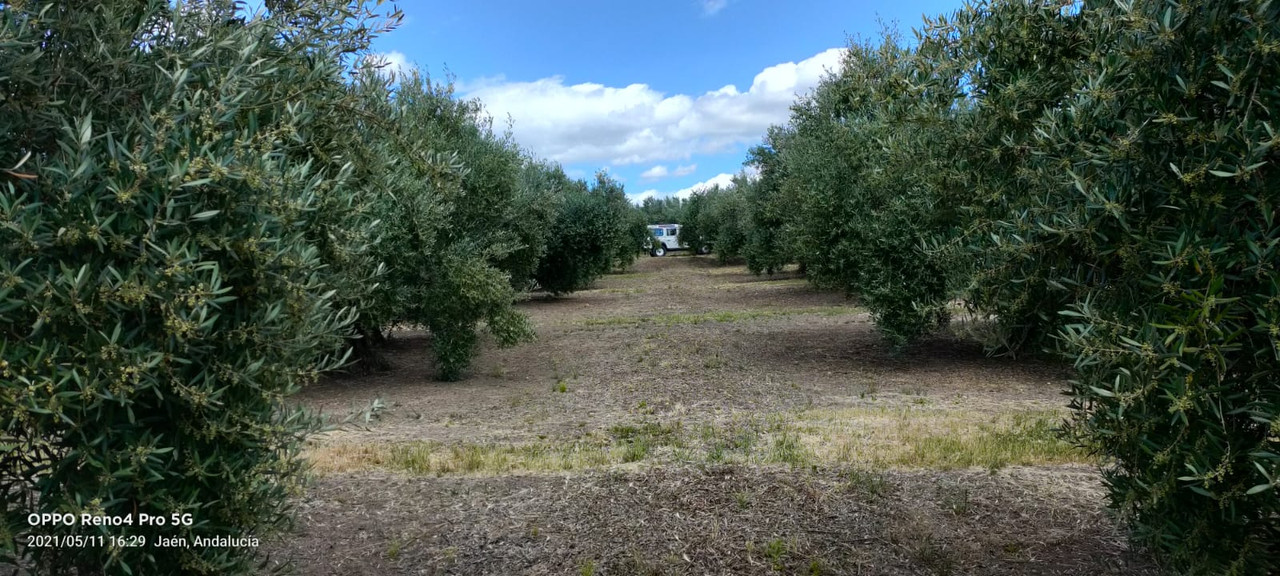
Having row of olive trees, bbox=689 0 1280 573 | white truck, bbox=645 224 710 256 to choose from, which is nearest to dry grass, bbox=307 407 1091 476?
row of olive trees, bbox=689 0 1280 573

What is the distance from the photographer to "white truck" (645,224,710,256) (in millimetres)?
66438

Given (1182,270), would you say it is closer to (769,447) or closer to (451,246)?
(769,447)

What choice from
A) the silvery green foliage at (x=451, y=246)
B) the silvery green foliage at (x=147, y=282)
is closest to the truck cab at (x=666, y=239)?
the silvery green foliage at (x=451, y=246)

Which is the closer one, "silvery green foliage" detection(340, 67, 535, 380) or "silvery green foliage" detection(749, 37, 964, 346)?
"silvery green foliage" detection(749, 37, 964, 346)

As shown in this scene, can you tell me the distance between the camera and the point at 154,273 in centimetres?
271

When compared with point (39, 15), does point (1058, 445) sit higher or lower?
lower

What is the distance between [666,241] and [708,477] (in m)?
62.4

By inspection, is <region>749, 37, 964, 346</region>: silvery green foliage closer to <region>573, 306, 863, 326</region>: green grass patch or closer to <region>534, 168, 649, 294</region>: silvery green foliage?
<region>573, 306, 863, 326</region>: green grass patch

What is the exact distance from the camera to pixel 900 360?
1542 centimetres

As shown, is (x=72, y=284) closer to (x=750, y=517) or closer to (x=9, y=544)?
(x=9, y=544)

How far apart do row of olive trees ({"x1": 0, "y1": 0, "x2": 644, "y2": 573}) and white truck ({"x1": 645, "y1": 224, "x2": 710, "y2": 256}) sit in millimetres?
62616

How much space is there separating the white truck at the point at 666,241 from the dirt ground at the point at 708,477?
52.1m

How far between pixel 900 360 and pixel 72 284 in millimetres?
14710

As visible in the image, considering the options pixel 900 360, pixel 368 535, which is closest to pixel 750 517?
pixel 368 535
